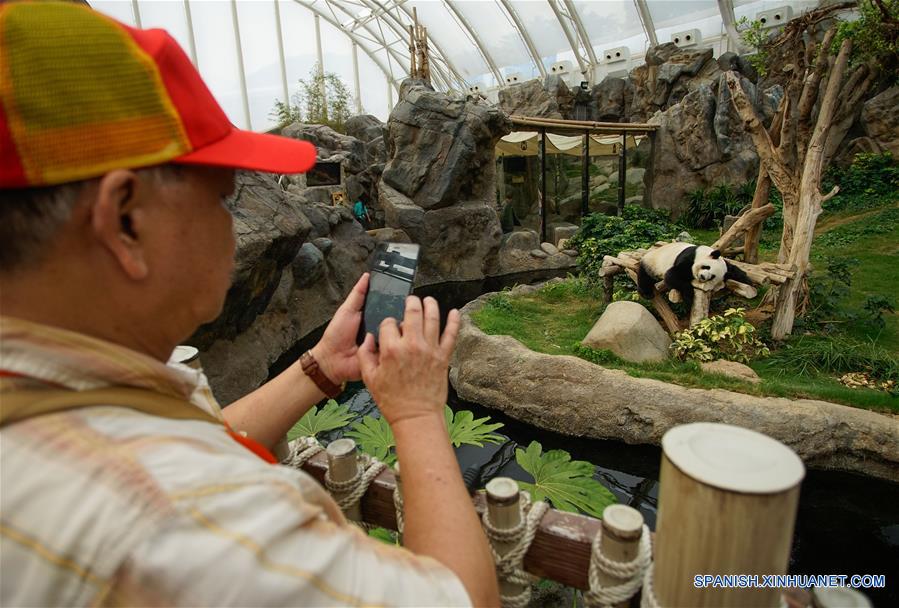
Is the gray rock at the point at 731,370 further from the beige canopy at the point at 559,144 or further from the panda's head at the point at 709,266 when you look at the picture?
the beige canopy at the point at 559,144

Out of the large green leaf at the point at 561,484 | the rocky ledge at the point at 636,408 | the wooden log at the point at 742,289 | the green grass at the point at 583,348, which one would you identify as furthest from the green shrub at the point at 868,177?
the large green leaf at the point at 561,484

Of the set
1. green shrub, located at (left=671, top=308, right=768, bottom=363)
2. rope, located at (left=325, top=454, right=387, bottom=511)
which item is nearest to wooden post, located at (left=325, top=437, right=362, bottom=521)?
rope, located at (left=325, top=454, right=387, bottom=511)

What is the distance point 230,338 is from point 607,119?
18.5 metres

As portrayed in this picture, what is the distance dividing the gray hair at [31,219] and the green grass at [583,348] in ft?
15.0

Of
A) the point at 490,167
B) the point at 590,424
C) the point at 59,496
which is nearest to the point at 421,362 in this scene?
the point at 59,496

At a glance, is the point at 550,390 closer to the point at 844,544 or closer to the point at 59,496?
the point at 844,544

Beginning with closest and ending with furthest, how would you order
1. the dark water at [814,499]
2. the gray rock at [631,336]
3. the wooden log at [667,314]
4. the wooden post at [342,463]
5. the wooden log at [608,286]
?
the wooden post at [342,463] < the dark water at [814,499] < the gray rock at [631,336] < the wooden log at [667,314] < the wooden log at [608,286]

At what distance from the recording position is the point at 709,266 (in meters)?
5.20

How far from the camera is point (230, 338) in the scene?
5777mm

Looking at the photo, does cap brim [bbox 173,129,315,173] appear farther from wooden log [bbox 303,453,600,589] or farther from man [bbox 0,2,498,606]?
wooden log [bbox 303,453,600,589]

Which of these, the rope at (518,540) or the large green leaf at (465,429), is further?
the large green leaf at (465,429)

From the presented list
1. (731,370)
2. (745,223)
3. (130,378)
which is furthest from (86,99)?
(745,223)

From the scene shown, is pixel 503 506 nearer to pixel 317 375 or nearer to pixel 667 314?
pixel 317 375

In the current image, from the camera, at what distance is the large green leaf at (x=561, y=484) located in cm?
169
